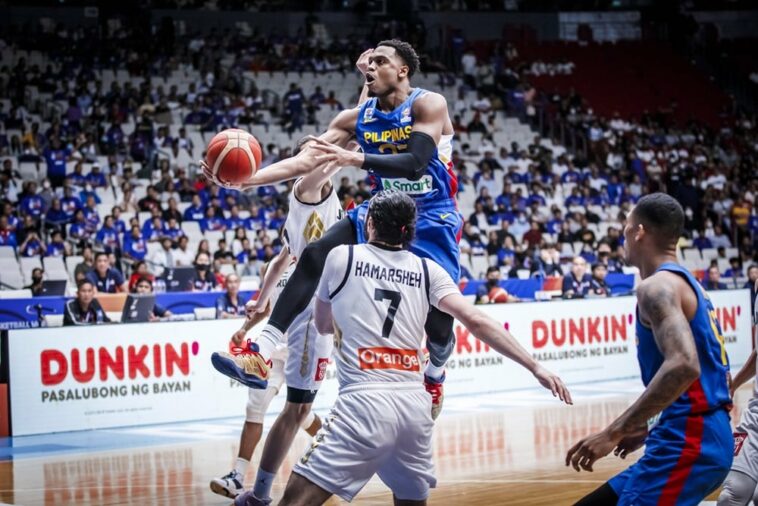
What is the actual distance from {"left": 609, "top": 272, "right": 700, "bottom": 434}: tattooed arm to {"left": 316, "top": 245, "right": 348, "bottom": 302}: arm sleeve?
1.47 meters

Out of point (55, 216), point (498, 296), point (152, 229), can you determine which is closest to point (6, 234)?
point (55, 216)

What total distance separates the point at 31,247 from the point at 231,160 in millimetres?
13135

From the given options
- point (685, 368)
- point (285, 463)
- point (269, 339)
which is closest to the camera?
point (685, 368)

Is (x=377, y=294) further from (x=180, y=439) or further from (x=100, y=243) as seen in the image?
(x=100, y=243)

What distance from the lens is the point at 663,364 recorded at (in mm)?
4242

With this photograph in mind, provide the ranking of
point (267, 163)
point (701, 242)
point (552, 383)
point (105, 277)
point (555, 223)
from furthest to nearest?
point (701, 242), point (555, 223), point (267, 163), point (105, 277), point (552, 383)

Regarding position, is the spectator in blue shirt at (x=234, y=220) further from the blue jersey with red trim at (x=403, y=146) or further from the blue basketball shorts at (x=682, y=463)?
the blue basketball shorts at (x=682, y=463)

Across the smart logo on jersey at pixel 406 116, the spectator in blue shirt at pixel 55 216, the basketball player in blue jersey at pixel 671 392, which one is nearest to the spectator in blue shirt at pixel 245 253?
the spectator in blue shirt at pixel 55 216

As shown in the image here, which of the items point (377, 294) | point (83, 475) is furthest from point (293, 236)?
point (83, 475)

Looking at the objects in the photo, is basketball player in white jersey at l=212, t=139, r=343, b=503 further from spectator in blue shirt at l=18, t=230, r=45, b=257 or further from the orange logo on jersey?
Result: spectator in blue shirt at l=18, t=230, r=45, b=257

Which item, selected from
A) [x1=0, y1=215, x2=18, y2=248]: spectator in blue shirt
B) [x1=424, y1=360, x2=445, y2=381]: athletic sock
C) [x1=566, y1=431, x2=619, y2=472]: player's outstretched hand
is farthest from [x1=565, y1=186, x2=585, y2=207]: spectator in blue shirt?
[x1=566, y1=431, x2=619, y2=472]: player's outstretched hand

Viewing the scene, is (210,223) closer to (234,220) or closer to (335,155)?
(234,220)

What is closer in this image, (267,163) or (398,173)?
(398,173)

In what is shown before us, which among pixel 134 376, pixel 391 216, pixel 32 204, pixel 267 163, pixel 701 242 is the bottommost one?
pixel 701 242
